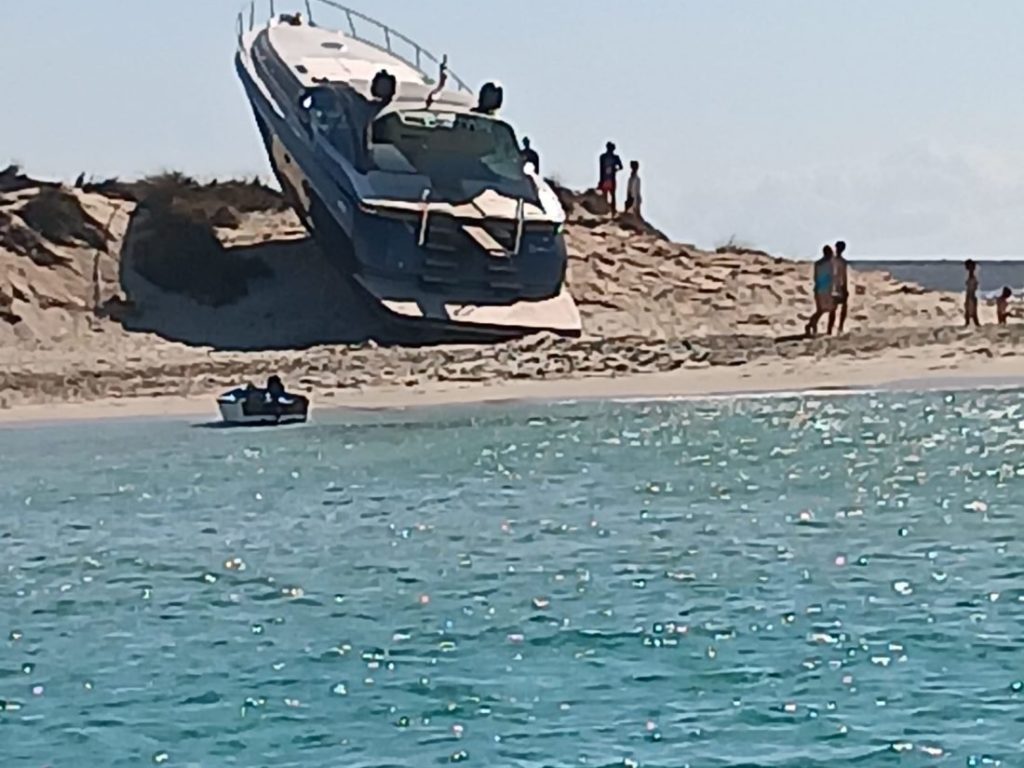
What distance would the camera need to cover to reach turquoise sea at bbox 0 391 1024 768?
7.92 meters

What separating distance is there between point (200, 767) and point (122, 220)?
70.4 feet

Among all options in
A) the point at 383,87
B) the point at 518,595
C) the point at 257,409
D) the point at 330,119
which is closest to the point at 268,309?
the point at 330,119

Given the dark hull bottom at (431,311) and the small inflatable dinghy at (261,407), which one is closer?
the small inflatable dinghy at (261,407)

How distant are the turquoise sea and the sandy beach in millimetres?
2644

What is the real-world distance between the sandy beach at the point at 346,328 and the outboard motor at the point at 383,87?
237 centimetres

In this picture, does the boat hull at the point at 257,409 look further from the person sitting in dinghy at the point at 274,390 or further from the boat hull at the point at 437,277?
the boat hull at the point at 437,277

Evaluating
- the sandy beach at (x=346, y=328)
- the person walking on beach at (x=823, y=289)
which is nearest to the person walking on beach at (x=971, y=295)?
the sandy beach at (x=346, y=328)

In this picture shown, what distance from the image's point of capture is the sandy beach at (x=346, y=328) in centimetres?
2138

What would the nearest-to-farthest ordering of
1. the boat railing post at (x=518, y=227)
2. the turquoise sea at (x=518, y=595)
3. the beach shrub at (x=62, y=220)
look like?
the turquoise sea at (x=518, y=595) → the boat railing post at (x=518, y=227) → the beach shrub at (x=62, y=220)

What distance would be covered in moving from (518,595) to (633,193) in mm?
21030

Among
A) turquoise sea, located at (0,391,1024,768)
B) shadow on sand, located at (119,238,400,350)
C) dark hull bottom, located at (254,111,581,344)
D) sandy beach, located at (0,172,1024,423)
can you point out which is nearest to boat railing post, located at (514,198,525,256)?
dark hull bottom, located at (254,111,581,344)

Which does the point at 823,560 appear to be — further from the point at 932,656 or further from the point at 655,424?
the point at 655,424

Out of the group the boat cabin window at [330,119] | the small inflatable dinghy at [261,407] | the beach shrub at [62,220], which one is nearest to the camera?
the small inflatable dinghy at [261,407]

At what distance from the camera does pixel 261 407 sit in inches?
750
